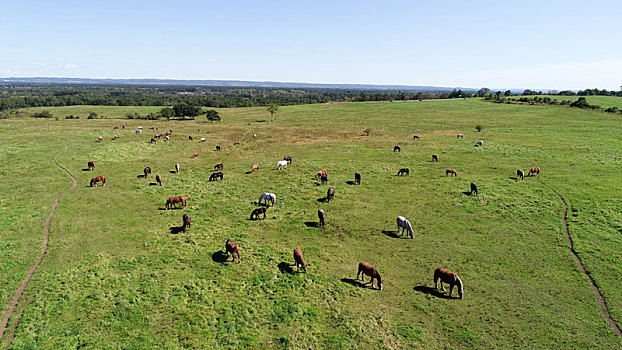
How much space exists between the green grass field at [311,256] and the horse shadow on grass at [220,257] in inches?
16.7

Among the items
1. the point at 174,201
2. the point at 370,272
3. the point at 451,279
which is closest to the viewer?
the point at 451,279

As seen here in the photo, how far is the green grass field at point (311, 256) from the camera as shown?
1387 centimetres

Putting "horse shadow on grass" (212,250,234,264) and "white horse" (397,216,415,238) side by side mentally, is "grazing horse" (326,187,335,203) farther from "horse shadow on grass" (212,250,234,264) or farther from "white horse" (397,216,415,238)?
"horse shadow on grass" (212,250,234,264)

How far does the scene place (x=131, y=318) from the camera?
46.1 ft

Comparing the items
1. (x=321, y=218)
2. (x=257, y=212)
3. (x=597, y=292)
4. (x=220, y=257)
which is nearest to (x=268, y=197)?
(x=257, y=212)

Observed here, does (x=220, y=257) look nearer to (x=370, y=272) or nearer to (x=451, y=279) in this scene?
(x=370, y=272)

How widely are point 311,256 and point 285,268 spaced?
7.26 feet

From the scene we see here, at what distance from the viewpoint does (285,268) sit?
1838 cm

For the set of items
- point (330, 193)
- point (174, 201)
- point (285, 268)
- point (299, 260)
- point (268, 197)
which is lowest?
→ point (285, 268)

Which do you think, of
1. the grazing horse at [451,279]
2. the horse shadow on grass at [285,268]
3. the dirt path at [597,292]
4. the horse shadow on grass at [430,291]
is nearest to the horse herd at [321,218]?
the grazing horse at [451,279]

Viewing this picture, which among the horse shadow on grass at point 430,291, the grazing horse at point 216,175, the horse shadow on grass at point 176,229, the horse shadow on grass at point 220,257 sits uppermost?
the grazing horse at point 216,175

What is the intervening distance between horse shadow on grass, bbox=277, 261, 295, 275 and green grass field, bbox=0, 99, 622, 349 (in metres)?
0.13

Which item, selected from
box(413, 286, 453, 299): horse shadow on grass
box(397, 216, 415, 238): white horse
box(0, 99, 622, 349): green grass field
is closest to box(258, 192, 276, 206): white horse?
box(0, 99, 622, 349): green grass field

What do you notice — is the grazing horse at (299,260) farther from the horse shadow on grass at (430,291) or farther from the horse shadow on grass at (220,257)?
the horse shadow on grass at (430,291)
